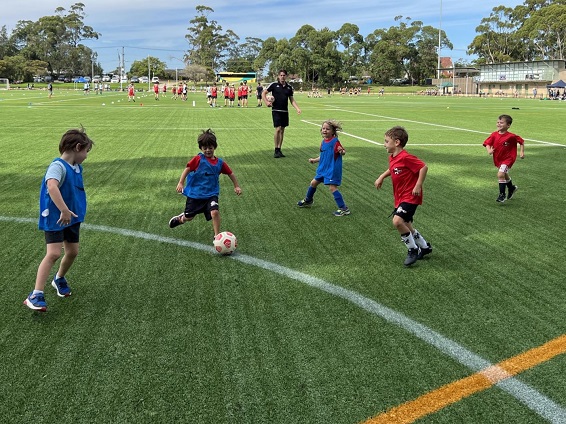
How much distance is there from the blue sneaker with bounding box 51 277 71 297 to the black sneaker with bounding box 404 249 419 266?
3.03 m

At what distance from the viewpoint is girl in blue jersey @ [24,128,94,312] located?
3811 millimetres

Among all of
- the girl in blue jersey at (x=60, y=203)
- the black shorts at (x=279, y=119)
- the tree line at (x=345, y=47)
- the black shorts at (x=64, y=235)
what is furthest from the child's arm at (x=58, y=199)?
the tree line at (x=345, y=47)

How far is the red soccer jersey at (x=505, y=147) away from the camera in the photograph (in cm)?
785

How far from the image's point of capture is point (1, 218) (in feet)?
21.4

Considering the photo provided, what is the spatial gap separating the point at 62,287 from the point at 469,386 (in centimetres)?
316

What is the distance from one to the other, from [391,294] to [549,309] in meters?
1.19

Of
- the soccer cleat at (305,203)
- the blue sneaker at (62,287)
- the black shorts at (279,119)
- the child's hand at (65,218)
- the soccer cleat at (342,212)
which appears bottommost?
A: the blue sneaker at (62,287)

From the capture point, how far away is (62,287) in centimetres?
430

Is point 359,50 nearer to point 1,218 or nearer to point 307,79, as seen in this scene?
point 307,79

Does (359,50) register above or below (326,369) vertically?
above

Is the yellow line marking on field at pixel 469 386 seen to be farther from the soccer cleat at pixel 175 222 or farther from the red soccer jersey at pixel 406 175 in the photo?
the soccer cleat at pixel 175 222

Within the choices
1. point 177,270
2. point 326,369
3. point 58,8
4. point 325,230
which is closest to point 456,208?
point 325,230

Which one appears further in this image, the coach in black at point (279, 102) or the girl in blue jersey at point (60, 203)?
the coach in black at point (279, 102)

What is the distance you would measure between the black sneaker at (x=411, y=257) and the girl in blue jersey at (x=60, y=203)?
2.95 meters
